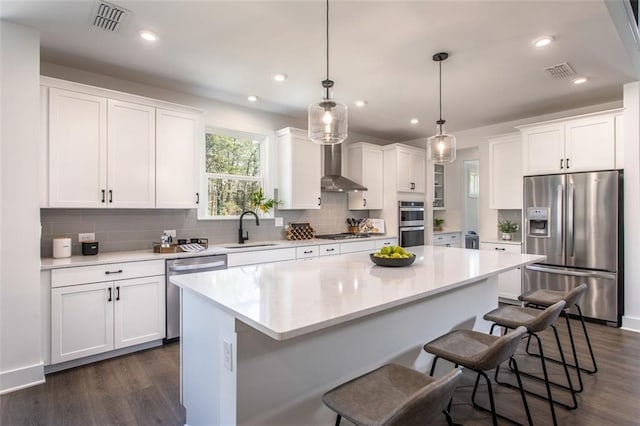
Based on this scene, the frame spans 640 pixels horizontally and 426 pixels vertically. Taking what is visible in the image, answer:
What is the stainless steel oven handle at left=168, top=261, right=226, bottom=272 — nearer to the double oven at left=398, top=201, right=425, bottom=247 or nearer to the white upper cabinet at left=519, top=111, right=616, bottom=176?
the double oven at left=398, top=201, right=425, bottom=247

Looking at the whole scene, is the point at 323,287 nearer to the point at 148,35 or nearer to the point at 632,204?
the point at 148,35

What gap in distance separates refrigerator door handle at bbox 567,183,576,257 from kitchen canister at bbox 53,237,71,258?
527cm

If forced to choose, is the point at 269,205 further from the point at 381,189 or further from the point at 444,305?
the point at 444,305

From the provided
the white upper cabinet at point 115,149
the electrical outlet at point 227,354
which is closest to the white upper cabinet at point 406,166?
the white upper cabinet at point 115,149

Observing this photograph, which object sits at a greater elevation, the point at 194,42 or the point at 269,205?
the point at 194,42

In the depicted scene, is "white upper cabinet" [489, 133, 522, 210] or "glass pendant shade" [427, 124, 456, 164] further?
"white upper cabinet" [489, 133, 522, 210]

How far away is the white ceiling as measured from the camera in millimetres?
2354

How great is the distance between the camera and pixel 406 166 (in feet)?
18.9

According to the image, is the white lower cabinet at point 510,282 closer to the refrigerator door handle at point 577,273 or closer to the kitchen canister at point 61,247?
the refrigerator door handle at point 577,273

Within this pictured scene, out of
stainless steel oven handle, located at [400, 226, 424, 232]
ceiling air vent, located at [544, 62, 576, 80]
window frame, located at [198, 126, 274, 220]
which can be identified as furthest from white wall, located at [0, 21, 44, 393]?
stainless steel oven handle, located at [400, 226, 424, 232]

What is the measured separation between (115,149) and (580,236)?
5084 mm

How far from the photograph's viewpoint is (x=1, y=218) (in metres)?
2.43

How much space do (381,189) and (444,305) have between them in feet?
11.2

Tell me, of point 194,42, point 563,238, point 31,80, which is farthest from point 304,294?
point 563,238
